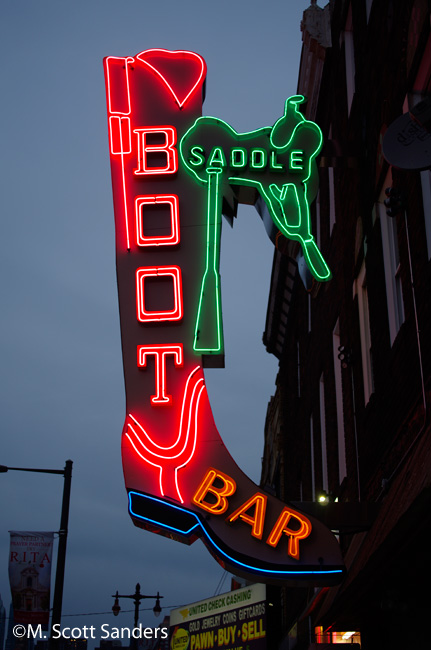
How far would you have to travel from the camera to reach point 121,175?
1249 cm

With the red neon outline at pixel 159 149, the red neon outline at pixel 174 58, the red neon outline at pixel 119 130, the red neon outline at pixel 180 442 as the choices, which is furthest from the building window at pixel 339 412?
the red neon outline at pixel 119 130

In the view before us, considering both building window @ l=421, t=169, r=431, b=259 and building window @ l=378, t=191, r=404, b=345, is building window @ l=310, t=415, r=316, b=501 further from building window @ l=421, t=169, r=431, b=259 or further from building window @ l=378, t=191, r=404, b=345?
building window @ l=421, t=169, r=431, b=259

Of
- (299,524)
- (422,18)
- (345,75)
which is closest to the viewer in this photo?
Result: (422,18)

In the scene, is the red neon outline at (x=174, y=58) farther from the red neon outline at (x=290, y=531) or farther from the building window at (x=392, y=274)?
the red neon outline at (x=290, y=531)

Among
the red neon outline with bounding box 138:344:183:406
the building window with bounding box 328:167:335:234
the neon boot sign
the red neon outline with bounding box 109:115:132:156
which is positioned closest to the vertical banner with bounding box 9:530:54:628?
the neon boot sign

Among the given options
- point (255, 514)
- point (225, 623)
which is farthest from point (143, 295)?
point (225, 623)

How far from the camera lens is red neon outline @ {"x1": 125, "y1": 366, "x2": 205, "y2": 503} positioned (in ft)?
33.3

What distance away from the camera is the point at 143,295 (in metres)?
11.5

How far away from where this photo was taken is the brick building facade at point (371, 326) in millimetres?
8023

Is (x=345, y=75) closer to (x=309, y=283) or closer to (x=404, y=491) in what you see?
(x=309, y=283)

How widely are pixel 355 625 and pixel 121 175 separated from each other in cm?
757

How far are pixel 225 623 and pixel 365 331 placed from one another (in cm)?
Answer: 1251

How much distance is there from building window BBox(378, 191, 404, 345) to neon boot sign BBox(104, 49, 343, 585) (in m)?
0.95

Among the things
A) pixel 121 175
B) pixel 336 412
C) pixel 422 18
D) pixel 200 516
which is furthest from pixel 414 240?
pixel 336 412
